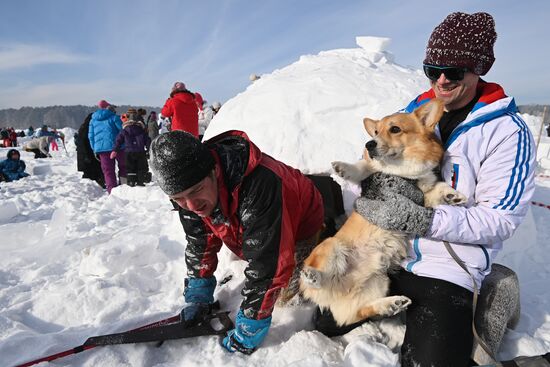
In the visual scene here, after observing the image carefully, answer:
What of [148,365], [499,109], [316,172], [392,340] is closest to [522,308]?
[392,340]

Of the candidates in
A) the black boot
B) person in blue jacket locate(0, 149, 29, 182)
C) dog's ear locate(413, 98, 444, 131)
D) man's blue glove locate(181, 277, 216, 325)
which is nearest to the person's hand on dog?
dog's ear locate(413, 98, 444, 131)

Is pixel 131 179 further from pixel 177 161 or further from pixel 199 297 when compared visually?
pixel 177 161

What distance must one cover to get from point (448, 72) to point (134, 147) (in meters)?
6.54

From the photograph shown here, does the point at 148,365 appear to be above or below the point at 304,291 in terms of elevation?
below

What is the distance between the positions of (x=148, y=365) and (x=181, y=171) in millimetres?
1167

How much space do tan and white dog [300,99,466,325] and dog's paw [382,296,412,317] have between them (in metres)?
0.05

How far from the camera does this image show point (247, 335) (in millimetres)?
1886

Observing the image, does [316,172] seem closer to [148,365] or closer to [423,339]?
[423,339]

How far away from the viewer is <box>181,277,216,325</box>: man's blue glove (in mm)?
2166

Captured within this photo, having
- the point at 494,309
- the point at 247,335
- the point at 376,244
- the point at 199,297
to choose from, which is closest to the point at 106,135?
the point at 199,297

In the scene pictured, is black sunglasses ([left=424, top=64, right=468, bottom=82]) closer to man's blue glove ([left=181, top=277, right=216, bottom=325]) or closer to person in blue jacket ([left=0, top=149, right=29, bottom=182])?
man's blue glove ([left=181, top=277, right=216, bottom=325])

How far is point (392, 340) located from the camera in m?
2.03

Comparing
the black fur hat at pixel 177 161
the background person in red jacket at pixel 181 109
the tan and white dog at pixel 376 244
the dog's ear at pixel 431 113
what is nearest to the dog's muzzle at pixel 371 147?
the tan and white dog at pixel 376 244

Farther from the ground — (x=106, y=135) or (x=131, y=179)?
(x=106, y=135)
